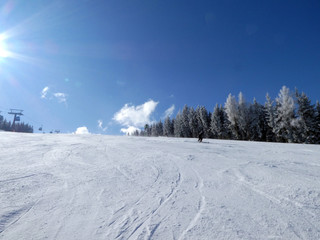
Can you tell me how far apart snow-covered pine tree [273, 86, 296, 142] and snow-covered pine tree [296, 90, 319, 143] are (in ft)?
3.32

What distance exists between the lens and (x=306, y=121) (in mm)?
27781

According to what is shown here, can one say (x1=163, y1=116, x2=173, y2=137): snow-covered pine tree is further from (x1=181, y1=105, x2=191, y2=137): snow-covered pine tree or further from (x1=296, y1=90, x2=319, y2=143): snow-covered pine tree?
(x1=296, y1=90, x2=319, y2=143): snow-covered pine tree

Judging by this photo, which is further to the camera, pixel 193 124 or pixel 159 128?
pixel 159 128

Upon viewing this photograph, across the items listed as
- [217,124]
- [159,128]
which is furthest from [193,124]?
[159,128]

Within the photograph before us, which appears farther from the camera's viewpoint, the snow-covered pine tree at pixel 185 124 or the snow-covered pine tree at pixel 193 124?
the snow-covered pine tree at pixel 185 124

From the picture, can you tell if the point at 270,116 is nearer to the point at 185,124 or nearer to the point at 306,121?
the point at 306,121

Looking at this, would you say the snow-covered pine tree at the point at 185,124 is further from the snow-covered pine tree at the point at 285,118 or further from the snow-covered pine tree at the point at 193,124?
the snow-covered pine tree at the point at 285,118

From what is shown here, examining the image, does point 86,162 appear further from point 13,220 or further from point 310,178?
point 310,178

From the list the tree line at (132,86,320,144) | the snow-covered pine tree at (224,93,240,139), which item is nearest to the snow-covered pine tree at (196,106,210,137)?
the tree line at (132,86,320,144)

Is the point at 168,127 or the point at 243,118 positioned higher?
the point at 243,118

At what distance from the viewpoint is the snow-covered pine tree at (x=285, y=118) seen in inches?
1147

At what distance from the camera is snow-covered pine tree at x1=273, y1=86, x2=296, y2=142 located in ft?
95.6

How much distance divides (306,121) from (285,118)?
3.04m

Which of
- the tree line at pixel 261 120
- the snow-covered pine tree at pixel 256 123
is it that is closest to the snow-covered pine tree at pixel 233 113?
the tree line at pixel 261 120
